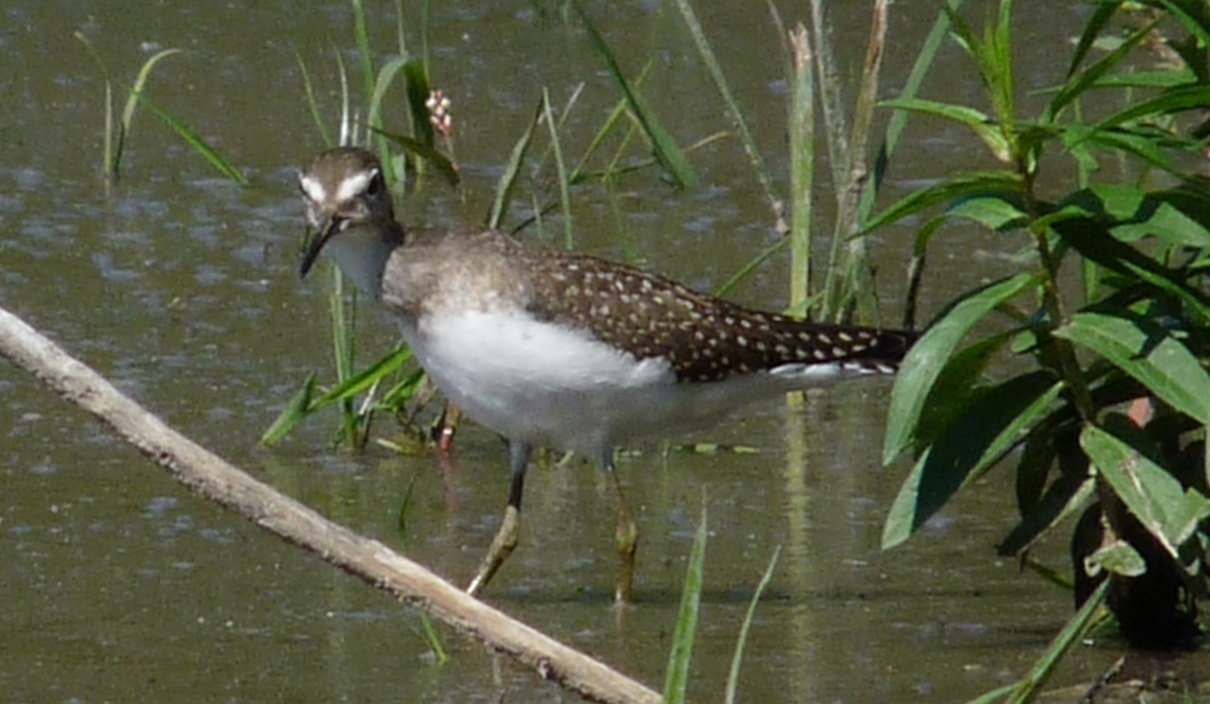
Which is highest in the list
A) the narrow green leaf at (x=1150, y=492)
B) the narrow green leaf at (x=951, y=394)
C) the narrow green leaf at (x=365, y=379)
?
the narrow green leaf at (x=951, y=394)

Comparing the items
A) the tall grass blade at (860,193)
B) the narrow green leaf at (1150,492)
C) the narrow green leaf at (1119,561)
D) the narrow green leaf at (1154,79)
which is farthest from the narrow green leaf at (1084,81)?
the tall grass blade at (860,193)

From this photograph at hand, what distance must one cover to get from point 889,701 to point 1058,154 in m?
4.98

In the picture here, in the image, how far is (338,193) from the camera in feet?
22.0

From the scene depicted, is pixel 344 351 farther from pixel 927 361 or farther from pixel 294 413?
pixel 927 361

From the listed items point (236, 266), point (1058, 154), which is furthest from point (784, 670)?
point (1058, 154)

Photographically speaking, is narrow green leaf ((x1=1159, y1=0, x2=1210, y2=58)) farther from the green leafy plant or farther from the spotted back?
the spotted back

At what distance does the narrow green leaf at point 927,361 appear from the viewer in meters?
5.20

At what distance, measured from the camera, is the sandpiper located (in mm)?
6633

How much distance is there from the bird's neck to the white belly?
14 centimetres

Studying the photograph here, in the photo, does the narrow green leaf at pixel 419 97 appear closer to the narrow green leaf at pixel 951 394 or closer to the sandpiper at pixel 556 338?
the sandpiper at pixel 556 338

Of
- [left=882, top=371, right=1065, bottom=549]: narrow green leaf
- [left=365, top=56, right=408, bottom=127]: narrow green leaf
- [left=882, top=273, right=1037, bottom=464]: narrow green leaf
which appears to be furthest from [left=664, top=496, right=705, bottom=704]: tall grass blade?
[left=365, top=56, right=408, bottom=127]: narrow green leaf

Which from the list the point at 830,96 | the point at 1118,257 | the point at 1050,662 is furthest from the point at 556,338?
the point at 1050,662

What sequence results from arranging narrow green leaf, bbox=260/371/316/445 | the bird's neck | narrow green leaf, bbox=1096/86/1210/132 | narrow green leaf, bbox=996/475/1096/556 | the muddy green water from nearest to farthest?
narrow green leaf, bbox=1096/86/1210/132, narrow green leaf, bbox=996/475/1096/556, the muddy green water, the bird's neck, narrow green leaf, bbox=260/371/316/445

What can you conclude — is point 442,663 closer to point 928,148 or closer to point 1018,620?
point 1018,620
